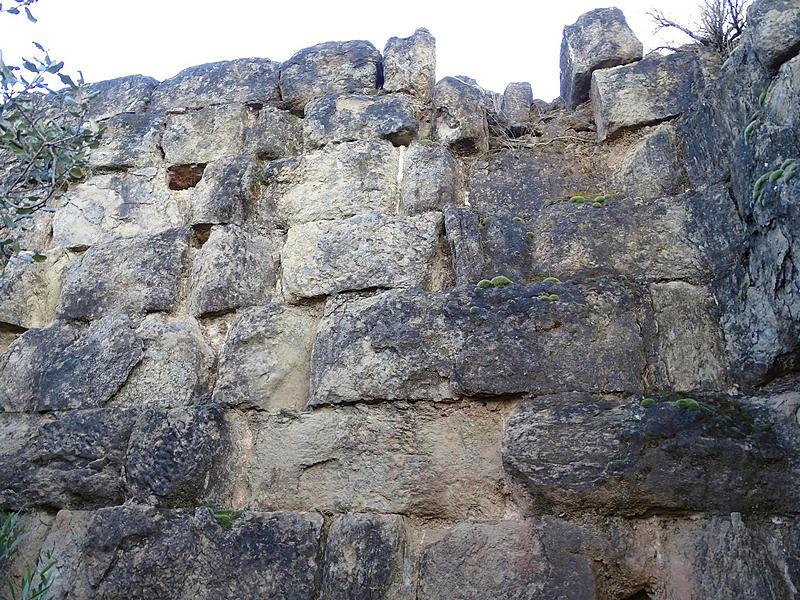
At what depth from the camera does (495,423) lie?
268cm

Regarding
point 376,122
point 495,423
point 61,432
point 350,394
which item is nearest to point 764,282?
point 495,423

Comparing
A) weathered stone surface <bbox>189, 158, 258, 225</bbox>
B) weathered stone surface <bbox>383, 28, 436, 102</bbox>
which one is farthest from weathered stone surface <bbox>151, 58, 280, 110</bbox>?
weathered stone surface <bbox>383, 28, 436, 102</bbox>

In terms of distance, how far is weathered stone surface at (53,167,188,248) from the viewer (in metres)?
3.77

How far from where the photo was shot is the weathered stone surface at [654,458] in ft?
7.67

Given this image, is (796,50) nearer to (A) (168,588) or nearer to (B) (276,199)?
(B) (276,199)

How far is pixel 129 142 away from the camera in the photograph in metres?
4.10

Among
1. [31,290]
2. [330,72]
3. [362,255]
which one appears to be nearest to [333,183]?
[362,255]

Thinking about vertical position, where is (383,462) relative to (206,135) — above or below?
below

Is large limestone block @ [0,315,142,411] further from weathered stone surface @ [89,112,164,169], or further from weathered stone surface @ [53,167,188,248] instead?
weathered stone surface @ [89,112,164,169]

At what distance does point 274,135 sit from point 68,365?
1.54m

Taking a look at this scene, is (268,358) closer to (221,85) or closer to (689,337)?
(689,337)

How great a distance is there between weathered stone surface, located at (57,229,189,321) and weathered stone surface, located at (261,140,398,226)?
1.70ft

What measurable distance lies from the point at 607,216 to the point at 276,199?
160 centimetres

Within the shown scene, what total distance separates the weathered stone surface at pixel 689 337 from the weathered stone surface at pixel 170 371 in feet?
6.15
